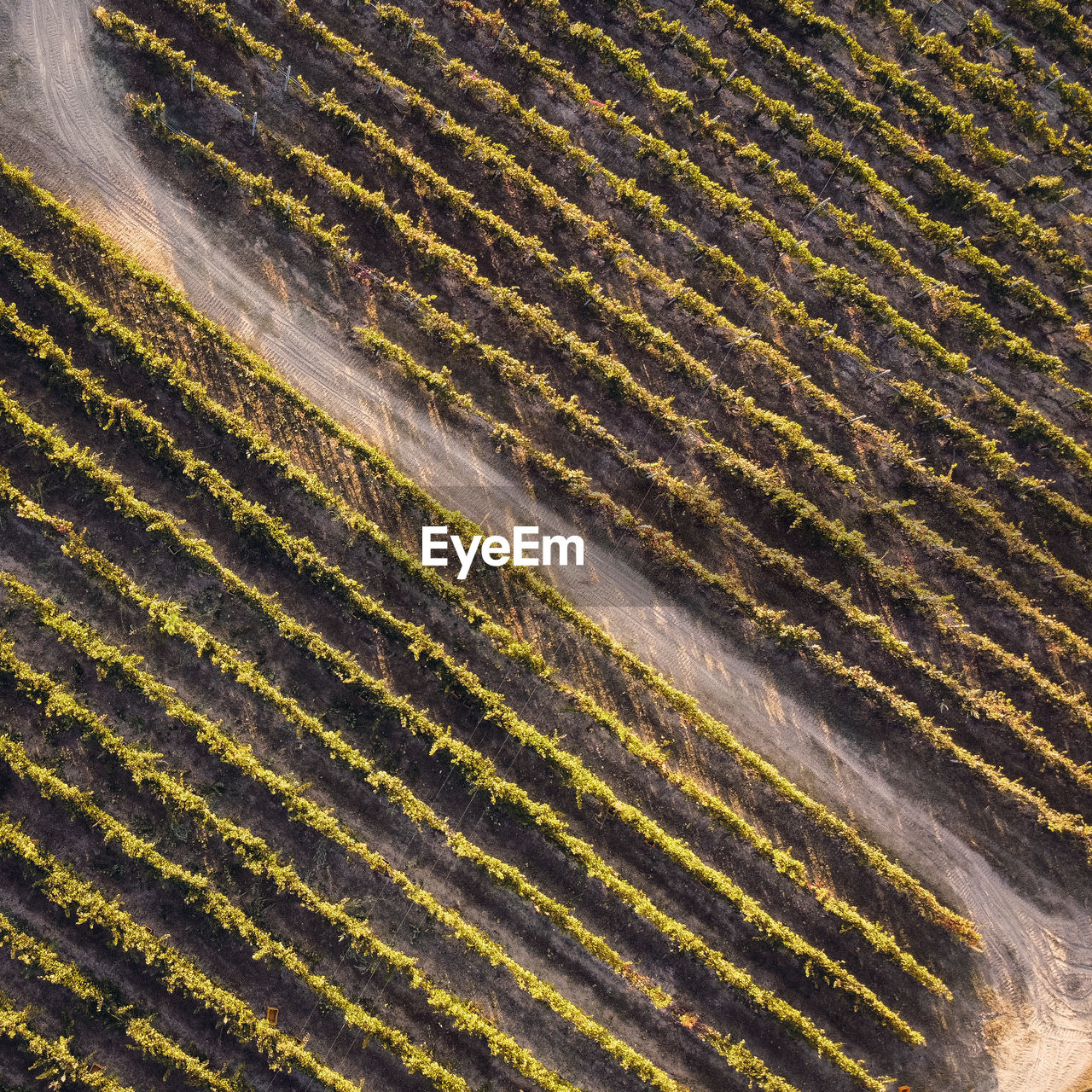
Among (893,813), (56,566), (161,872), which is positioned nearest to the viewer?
(161,872)

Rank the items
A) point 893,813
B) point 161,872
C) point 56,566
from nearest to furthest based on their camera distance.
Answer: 1. point 161,872
2. point 56,566
3. point 893,813

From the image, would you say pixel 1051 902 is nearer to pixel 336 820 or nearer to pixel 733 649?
pixel 733 649

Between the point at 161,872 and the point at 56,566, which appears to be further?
the point at 56,566

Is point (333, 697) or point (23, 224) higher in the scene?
point (23, 224)

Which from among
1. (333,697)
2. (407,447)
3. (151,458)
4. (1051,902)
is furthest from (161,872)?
(1051,902)

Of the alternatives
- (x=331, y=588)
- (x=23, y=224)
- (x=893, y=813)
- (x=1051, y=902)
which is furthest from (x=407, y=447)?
(x=1051, y=902)

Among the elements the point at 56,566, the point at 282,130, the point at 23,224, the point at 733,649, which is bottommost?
the point at 56,566
